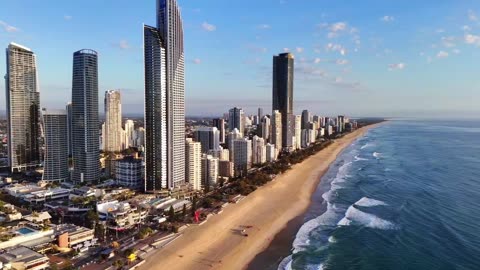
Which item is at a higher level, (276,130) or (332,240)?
(276,130)

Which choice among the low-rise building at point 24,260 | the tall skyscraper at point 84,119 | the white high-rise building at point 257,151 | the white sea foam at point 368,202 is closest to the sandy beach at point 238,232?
the white sea foam at point 368,202

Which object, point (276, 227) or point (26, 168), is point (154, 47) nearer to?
point (276, 227)

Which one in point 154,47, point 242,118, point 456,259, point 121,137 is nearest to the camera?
point 456,259

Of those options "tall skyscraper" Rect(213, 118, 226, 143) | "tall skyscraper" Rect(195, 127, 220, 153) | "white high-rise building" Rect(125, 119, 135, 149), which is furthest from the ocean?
"white high-rise building" Rect(125, 119, 135, 149)

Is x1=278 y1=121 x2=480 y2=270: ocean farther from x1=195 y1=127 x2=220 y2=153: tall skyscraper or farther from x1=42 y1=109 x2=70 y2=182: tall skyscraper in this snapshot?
x1=42 y1=109 x2=70 y2=182: tall skyscraper

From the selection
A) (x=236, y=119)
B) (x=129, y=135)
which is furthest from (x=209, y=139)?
(x=129, y=135)

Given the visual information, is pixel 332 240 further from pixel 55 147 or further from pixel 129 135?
pixel 129 135

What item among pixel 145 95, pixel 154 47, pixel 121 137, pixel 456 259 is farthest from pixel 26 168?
pixel 456 259
